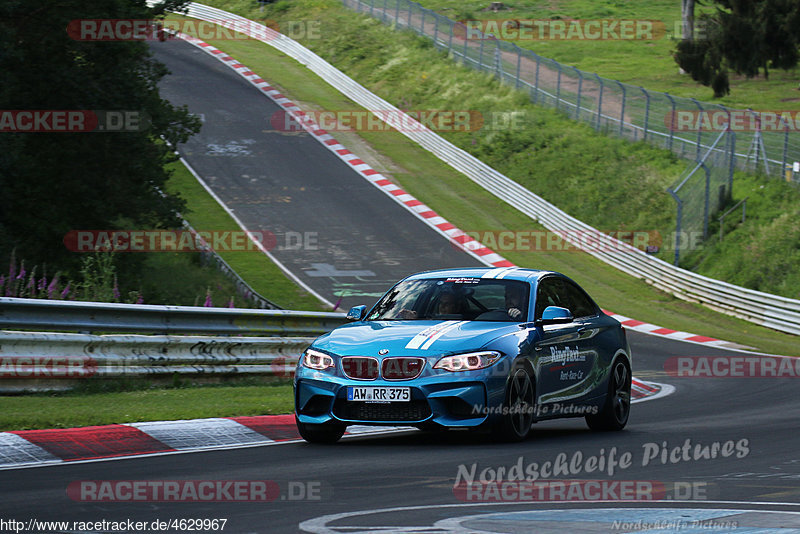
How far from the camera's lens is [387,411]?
9180 mm

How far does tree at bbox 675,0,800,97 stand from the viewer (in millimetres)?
42125

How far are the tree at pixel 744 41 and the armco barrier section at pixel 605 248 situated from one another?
11.5 meters

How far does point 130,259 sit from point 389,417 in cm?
1458

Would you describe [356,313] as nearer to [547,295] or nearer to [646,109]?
[547,295]

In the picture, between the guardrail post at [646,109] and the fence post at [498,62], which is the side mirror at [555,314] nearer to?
the guardrail post at [646,109]

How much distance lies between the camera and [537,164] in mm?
39250

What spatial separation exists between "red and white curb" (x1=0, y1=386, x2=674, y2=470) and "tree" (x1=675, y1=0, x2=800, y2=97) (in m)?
35.6

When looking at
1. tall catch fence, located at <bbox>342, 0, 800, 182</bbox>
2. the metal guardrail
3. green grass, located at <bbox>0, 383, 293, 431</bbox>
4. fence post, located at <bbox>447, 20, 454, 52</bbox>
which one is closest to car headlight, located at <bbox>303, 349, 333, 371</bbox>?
green grass, located at <bbox>0, 383, 293, 431</bbox>

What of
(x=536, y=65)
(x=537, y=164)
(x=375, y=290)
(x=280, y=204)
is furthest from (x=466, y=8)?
(x=375, y=290)

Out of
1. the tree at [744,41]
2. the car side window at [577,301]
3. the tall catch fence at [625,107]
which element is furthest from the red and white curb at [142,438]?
the tree at [744,41]

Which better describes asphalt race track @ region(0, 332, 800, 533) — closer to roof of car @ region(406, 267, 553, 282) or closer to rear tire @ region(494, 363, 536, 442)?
rear tire @ region(494, 363, 536, 442)

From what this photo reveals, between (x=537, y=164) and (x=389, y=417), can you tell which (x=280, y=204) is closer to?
(x=537, y=164)

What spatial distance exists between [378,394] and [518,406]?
118cm

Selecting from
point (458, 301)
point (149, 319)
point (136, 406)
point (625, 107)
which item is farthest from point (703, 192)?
point (136, 406)
